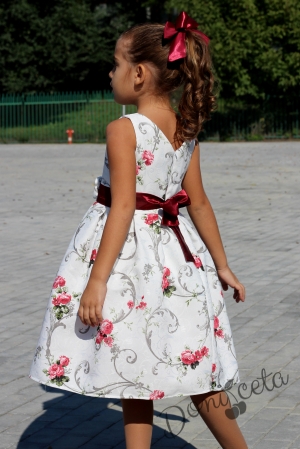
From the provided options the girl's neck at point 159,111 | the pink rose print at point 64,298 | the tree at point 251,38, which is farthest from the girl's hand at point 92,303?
the tree at point 251,38

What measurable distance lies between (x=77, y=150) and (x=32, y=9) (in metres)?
17.5

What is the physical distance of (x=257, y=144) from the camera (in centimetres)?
2997

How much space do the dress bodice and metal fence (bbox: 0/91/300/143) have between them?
97.3 feet

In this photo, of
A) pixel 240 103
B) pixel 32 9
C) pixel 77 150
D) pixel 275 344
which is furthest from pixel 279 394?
pixel 32 9

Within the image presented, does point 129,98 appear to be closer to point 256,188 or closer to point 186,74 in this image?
point 186,74

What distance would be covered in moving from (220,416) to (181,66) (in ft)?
4.06

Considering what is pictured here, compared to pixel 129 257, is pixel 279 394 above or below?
below

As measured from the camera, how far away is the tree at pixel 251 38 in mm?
30078

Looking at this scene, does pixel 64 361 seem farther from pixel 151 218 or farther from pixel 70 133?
pixel 70 133

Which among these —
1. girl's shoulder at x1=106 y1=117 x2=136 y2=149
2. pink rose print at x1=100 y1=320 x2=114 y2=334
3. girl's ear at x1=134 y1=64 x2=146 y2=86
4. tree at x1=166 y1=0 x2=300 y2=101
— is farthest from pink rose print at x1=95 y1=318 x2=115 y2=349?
tree at x1=166 y1=0 x2=300 y2=101

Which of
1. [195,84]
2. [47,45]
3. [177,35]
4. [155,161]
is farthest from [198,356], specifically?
[47,45]

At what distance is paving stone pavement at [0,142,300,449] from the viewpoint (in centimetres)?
387

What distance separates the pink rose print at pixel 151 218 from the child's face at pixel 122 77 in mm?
400

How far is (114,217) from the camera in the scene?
2.81 meters
